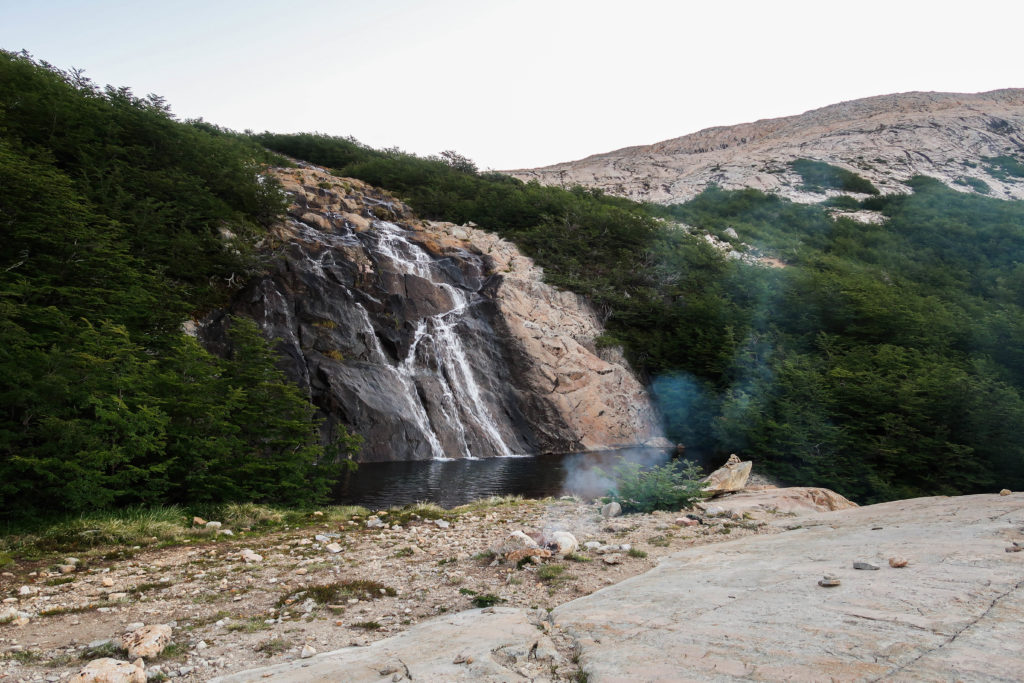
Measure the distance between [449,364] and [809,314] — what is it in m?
21.8

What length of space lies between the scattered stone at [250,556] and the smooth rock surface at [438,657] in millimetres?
4037

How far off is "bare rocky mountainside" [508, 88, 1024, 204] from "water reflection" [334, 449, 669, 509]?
172 ft

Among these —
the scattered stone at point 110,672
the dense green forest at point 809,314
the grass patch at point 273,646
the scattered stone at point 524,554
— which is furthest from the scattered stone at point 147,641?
the dense green forest at point 809,314

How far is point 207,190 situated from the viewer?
84.8 ft

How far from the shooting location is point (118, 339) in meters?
10.7

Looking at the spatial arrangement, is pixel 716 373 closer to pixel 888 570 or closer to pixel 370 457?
pixel 370 457

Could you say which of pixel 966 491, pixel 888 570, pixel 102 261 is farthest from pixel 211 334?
pixel 966 491

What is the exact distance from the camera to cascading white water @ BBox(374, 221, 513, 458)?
25828mm

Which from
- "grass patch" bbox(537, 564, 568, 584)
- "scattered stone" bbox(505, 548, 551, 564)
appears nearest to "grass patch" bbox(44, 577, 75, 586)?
"scattered stone" bbox(505, 548, 551, 564)

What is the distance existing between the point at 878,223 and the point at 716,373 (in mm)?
35871

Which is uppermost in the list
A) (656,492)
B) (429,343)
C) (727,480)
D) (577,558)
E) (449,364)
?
(429,343)

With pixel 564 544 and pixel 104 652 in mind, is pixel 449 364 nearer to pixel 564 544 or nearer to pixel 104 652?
pixel 564 544

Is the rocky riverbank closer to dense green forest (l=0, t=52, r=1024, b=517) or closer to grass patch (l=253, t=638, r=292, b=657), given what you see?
grass patch (l=253, t=638, r=292, b=657)

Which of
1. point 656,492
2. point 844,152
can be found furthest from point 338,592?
point 844,152
